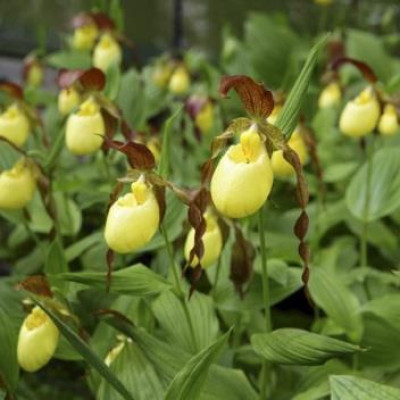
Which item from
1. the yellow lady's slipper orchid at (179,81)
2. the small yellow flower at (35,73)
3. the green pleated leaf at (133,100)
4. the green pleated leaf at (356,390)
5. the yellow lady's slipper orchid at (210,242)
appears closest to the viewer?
the green pleated leaf at (356,390)

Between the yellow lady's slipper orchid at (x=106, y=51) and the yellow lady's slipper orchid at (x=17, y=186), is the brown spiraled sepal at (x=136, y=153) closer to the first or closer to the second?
the yellow lady's slipper orchid at (x=17, y=186)

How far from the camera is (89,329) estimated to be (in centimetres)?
140

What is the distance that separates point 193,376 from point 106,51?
1301mm

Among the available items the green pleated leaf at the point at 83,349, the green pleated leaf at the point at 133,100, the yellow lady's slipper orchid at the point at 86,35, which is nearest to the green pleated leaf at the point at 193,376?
the green pleated leaf at the point at 83,349

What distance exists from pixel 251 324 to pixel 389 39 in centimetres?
195

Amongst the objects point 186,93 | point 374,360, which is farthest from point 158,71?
point 374,360

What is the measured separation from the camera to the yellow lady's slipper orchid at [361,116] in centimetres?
140

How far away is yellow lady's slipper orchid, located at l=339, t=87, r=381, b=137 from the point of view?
1.40 meters

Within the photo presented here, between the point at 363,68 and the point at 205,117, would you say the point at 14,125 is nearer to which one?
the point at 205,117

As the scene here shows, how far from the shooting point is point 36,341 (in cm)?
110

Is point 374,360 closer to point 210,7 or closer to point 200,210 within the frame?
point 200,210

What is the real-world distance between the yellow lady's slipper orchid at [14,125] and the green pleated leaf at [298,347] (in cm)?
76

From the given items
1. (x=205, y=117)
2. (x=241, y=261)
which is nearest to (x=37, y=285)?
(x=241, y=261)

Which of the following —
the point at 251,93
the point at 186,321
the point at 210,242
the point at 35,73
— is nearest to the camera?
the point at 251,93
